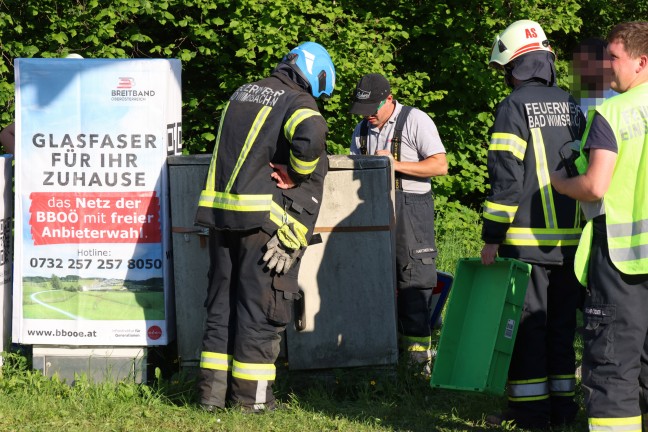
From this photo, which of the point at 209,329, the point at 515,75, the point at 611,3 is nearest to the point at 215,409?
the point at 209,329

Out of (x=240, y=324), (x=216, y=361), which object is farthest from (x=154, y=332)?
(x=240, y=324)

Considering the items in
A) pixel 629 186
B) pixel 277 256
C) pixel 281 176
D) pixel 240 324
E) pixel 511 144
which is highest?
pixel 511 144

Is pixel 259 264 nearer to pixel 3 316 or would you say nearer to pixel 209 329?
pixel 209 329

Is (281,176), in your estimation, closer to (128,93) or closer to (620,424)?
(128,93)

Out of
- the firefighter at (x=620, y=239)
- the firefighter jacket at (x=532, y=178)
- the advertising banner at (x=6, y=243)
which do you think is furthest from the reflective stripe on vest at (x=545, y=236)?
the advertising banner at (x=6, y=243)

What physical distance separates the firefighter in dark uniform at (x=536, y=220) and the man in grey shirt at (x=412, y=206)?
126 cm

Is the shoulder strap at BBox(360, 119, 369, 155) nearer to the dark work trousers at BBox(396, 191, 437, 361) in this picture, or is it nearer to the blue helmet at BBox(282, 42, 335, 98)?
the dark work trousers at BBox(396, 191, 437, 361)

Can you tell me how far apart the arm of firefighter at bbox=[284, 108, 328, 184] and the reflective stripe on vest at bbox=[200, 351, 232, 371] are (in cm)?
113

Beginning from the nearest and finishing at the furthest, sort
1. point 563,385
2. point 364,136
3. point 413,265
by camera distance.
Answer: point 563,385 → point 413,265 → point 364,136

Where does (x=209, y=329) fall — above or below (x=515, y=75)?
below

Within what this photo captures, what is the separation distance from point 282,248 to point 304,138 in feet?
2.06

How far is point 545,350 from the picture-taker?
204 inches

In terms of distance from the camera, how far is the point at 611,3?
1208 centimetres

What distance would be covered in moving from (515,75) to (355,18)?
5.17 m
